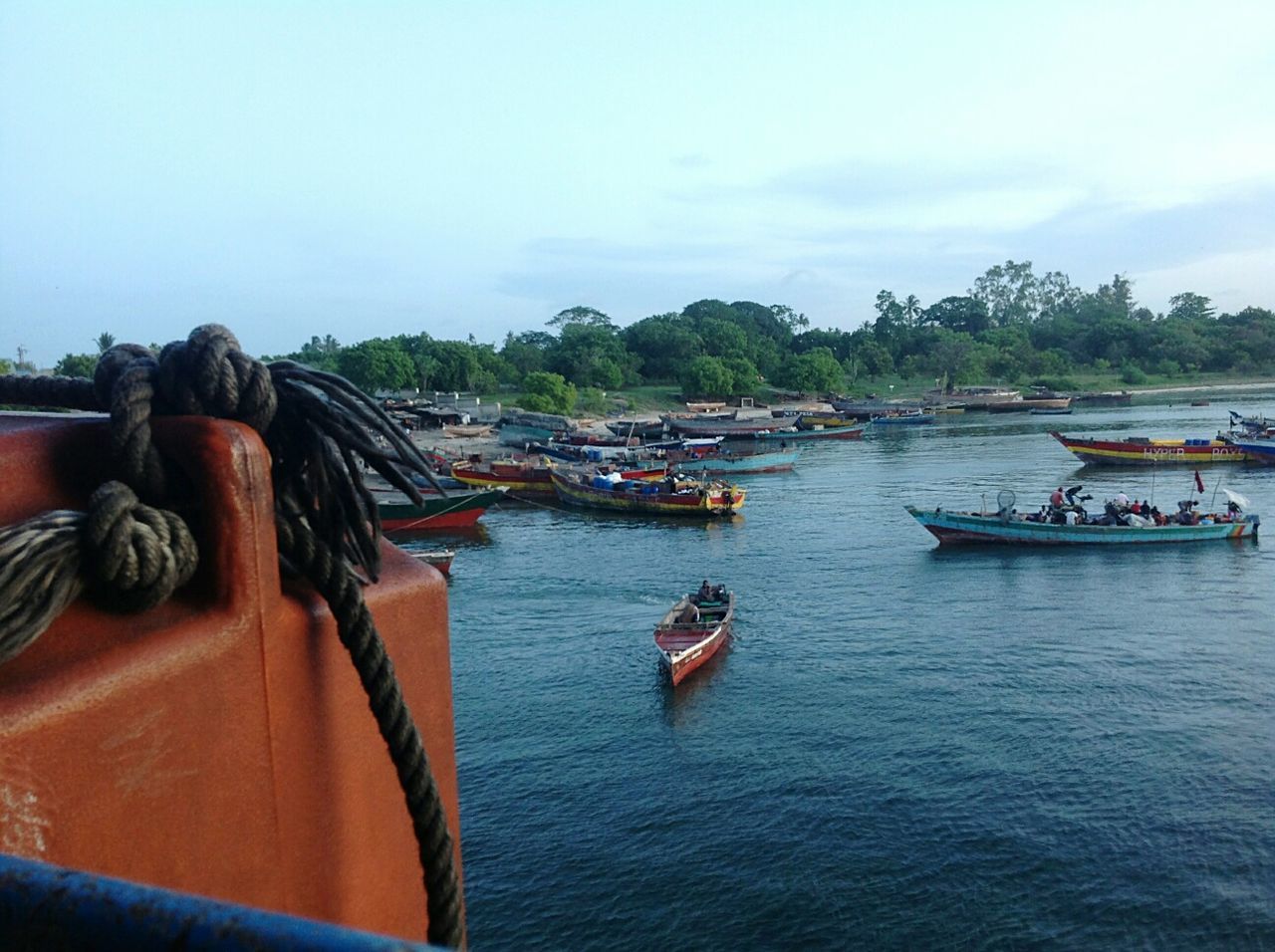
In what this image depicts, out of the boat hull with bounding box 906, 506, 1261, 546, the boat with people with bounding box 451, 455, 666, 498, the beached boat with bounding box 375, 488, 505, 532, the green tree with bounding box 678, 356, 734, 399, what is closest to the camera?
the boat hull with bounding box 906, 506, 1261, 546

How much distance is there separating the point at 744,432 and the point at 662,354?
30677 mm

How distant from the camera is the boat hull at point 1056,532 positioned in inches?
1202

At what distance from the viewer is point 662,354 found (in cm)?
9588

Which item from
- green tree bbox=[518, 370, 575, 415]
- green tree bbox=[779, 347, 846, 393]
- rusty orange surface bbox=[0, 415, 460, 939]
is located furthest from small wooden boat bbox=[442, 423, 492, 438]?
rusty orange surface bbox=[0, 415, 460, 939]

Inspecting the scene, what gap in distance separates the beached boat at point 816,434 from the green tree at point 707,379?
53.3 ft

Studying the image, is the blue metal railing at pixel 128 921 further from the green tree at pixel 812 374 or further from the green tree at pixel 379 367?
the green tree at pixel 812 374

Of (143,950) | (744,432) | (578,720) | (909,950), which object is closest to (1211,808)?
(909,950)

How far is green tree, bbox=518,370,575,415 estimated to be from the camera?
7206 cm

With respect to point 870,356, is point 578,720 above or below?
below

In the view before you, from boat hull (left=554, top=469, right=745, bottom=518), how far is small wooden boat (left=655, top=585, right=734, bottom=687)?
45.8ft

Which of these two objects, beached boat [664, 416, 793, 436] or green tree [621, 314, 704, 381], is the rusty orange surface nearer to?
beached boat [664, 416, 793, 436]

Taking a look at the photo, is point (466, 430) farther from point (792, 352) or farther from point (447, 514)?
point (792, 352)

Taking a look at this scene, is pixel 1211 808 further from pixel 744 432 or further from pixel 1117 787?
pixel 744 432

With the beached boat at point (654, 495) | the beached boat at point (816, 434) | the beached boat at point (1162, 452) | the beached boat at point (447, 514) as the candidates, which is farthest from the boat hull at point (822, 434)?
the beached boat at point (447, 514)
